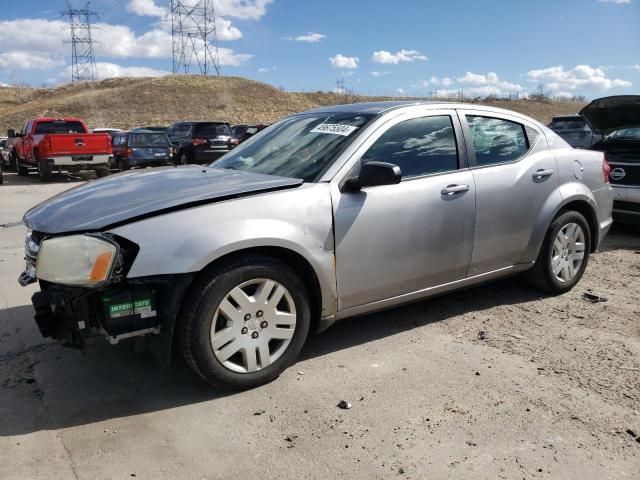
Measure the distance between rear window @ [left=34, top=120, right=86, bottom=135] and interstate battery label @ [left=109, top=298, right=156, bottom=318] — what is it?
1623cm

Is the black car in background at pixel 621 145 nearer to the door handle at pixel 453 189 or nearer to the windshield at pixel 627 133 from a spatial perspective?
the windshield at pixel 627 133

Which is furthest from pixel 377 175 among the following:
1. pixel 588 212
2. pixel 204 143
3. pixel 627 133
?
pixel 204 143

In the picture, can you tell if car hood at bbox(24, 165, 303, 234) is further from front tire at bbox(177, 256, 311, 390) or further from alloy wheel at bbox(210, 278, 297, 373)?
alloy wheel at bbox(210, 278, 297, 373)

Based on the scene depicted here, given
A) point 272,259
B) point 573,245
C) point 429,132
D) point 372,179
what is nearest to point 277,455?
point 272,259

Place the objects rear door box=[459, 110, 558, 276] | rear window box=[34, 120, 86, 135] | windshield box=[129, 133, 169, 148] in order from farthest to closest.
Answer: windshield box=[129, 133, 169, 148]
rear window box=[34, 120, 86, 135]
rear door box=[459, 110, 558, 276]

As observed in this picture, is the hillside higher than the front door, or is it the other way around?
the hillside

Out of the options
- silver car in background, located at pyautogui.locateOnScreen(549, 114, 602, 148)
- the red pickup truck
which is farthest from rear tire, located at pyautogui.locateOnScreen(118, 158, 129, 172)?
silver car in background, located at pyautogui.locateOnScreen(549, 114, 602, 148)

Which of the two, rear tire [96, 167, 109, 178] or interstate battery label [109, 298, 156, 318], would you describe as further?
rear tire [96, 167, 109, 178]

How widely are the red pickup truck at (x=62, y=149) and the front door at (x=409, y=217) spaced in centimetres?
1401

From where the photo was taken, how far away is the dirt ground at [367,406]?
2.64m

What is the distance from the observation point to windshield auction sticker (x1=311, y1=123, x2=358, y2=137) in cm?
386

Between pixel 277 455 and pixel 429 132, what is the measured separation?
2.52m

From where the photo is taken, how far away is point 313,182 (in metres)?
3.54

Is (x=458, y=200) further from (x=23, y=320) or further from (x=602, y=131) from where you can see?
(x=602, y=131)
